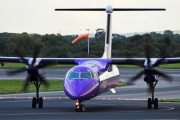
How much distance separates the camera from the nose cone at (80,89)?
35875 millimetres

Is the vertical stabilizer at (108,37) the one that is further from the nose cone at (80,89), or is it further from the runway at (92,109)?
the nose cone at (80,89)

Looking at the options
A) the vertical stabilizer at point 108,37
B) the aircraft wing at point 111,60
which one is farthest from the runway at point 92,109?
the vertical stabilizer at point 108,37

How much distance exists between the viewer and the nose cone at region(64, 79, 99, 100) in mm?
35875

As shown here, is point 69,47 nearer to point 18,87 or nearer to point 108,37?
point 18,87

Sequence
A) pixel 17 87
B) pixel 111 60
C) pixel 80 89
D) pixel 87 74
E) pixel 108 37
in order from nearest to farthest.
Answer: pixel 80 89 < pixel 87 74 < pixel 111 60 < pixel 108 37 < pixel 17 87

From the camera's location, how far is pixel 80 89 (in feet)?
119

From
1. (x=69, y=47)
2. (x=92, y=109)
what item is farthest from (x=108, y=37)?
(x=69, y=47)

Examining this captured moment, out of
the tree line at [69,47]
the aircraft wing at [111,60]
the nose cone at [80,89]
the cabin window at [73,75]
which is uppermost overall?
the tree line at [69,47]

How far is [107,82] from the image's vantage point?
39875 mm

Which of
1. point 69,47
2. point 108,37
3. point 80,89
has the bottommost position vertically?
point 80,89

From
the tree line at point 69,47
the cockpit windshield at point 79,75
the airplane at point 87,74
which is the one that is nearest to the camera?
the airplane at point 87,74

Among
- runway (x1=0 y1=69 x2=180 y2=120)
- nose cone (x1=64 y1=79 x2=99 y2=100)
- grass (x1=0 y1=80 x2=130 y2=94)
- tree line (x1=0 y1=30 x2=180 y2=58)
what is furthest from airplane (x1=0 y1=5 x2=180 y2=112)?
tree line (x1=0 y1=30 x2=180 y2=58)

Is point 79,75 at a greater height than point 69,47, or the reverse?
point 69,47

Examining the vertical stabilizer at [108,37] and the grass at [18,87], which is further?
the grass at [18,87]
